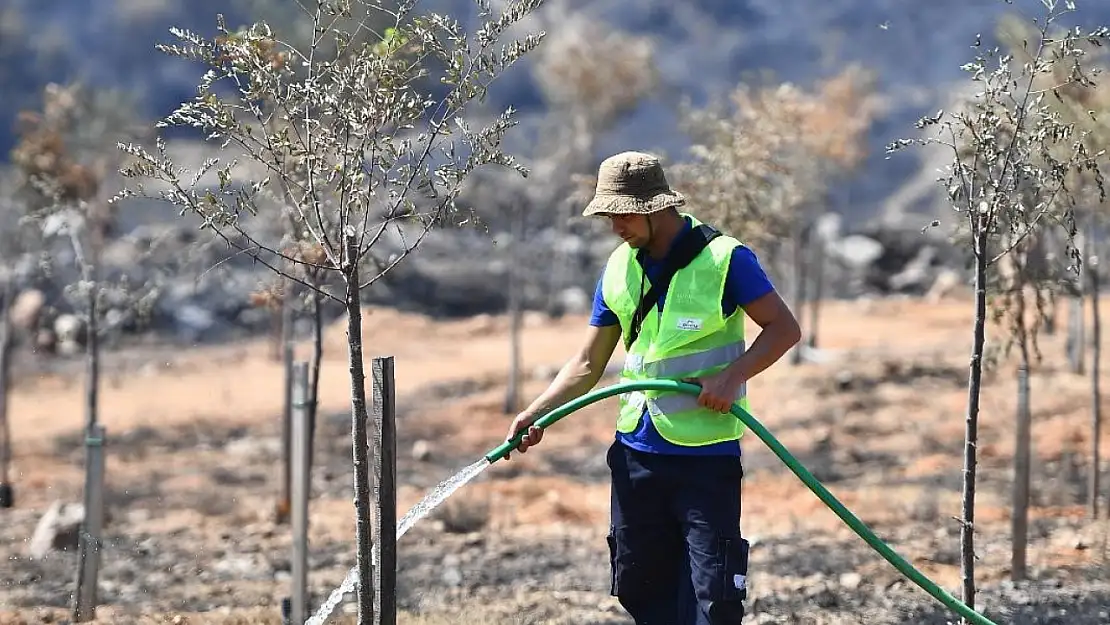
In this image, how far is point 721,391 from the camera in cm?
376

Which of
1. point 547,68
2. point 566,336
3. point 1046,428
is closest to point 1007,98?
point 1046,428

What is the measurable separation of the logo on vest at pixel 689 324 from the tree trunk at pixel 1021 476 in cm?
291

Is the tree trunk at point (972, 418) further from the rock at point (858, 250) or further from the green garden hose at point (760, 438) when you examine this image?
the rock at point (858, 250)

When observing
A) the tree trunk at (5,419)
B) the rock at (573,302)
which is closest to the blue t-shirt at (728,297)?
the tree trunk at (5,419)

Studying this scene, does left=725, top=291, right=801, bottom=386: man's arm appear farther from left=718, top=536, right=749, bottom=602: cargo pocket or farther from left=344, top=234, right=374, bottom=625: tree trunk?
left=344, top=234, right=374, bottom=625: tree trunk

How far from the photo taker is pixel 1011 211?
14.7 ft

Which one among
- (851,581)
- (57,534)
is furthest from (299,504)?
(57,534)

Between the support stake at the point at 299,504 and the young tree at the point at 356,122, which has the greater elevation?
the young tree at the point at 356,122

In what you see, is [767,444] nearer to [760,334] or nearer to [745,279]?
[760,334]

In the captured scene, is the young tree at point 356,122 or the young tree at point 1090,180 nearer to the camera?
the young tree at point 356,122

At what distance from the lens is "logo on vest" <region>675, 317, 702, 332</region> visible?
12.7 ft

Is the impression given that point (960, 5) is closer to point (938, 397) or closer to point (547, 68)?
point (547, 68)

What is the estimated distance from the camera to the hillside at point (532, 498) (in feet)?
21.5

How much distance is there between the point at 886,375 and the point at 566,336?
1044 cm
